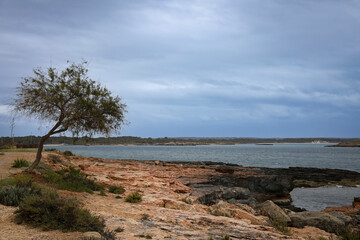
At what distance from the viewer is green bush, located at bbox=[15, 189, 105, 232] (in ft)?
Answer: 25.3

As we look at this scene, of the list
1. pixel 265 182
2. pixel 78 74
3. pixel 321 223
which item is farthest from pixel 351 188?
pixel 78 74

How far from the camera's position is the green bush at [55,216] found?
25.3 ft

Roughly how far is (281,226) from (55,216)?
8.86m

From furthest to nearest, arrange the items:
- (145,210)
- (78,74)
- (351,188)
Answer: (351,188) → (78,74) → (145,210)

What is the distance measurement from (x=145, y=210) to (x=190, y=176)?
14756 millimetres

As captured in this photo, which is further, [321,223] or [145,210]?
[321,223]

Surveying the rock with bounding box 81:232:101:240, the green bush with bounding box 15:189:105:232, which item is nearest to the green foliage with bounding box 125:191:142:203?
the green bush with bounding box 15:189:105:232

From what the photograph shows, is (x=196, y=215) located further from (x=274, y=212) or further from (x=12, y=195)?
(x=12, y=195)

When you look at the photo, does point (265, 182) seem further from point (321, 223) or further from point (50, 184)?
point (50, 184)

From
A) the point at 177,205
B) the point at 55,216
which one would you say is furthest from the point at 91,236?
the point at 177,205

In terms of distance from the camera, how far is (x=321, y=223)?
13.9 metres

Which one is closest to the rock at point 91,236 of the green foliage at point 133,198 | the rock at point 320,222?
the green foliage at point 133,198

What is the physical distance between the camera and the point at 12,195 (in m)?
9.71

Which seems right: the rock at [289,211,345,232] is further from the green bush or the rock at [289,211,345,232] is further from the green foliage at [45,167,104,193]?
the green foliage at [45,167,104,193]
